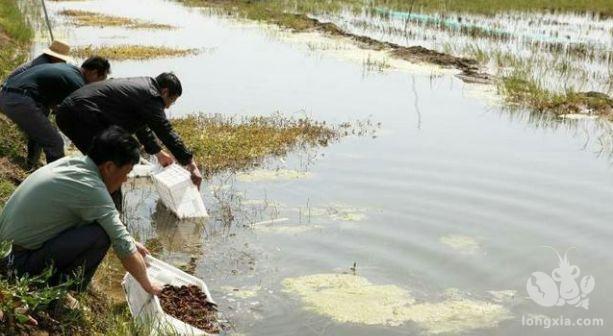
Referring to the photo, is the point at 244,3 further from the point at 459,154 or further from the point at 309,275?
the point at 309,275

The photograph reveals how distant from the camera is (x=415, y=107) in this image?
10.7m

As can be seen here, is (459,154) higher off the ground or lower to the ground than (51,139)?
lower

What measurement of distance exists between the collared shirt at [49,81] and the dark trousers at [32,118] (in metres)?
0.08

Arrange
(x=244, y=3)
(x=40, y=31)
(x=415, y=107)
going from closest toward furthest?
(x=415, y=107), (x=40, y=31), (x=244, y=3)

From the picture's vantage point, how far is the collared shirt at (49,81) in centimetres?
564

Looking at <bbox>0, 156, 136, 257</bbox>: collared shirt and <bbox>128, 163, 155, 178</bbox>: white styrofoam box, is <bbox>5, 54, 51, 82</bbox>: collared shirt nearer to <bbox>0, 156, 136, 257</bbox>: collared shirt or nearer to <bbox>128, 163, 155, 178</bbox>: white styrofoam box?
<bbox>128, 163, 155, 178</bbox>: white styrofoam box

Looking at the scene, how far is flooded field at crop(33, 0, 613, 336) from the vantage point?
464 centimetres

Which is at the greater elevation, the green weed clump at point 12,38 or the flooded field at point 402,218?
the green weed clump at point 12,38

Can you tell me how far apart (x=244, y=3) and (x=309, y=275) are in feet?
68.7

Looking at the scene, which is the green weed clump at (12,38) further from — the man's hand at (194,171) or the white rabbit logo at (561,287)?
the white rabbit logo at (561,287)

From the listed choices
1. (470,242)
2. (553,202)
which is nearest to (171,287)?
(470,242)

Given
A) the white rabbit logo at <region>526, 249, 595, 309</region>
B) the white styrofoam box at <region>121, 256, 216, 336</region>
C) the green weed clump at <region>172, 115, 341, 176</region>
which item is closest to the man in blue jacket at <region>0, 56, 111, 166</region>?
the green weed clump at <region>172, 115, 341, 176</region>

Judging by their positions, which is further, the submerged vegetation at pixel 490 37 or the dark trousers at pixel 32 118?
the submerged vegetation at pixel 490 37

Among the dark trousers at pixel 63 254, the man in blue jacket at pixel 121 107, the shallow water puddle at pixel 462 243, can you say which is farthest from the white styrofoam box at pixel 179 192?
the dark trousers at pixel 63 254
